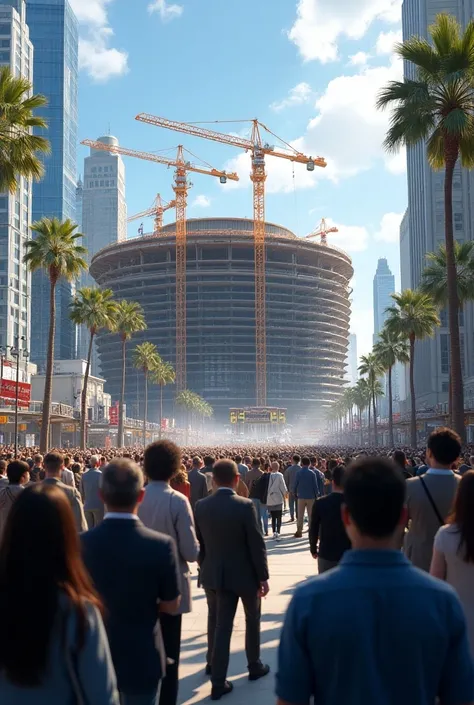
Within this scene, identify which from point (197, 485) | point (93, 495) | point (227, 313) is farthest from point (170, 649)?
point (227, 313)

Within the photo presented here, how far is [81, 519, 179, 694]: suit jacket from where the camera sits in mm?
4246

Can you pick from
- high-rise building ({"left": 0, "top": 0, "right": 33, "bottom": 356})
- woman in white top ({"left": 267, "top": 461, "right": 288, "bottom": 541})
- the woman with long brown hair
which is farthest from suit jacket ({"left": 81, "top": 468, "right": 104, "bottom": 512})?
high-rise building ({"left": 0, "top": 0, "right": 33, "bottom": 356})

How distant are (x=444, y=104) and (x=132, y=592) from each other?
23.2 m

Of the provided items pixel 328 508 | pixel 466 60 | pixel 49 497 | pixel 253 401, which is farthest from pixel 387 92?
pixel 253 401

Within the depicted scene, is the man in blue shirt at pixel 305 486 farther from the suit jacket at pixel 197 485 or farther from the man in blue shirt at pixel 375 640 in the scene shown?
the man in blue shirt at pixel 375 640

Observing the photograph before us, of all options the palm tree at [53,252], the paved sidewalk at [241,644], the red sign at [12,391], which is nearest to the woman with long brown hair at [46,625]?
the paved sidewalk at [241,644]

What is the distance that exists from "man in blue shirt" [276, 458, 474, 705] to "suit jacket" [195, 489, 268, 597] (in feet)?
12.9

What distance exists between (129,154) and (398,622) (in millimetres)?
205563

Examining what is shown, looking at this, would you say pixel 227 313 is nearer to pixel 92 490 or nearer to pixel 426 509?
pixel 92 490

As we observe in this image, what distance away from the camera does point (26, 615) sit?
2803mm

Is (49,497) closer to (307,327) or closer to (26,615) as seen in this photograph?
(26,615)

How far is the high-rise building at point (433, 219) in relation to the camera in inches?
4120

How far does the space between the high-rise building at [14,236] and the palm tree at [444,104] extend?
8075 centimetres

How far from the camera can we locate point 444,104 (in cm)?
2408
